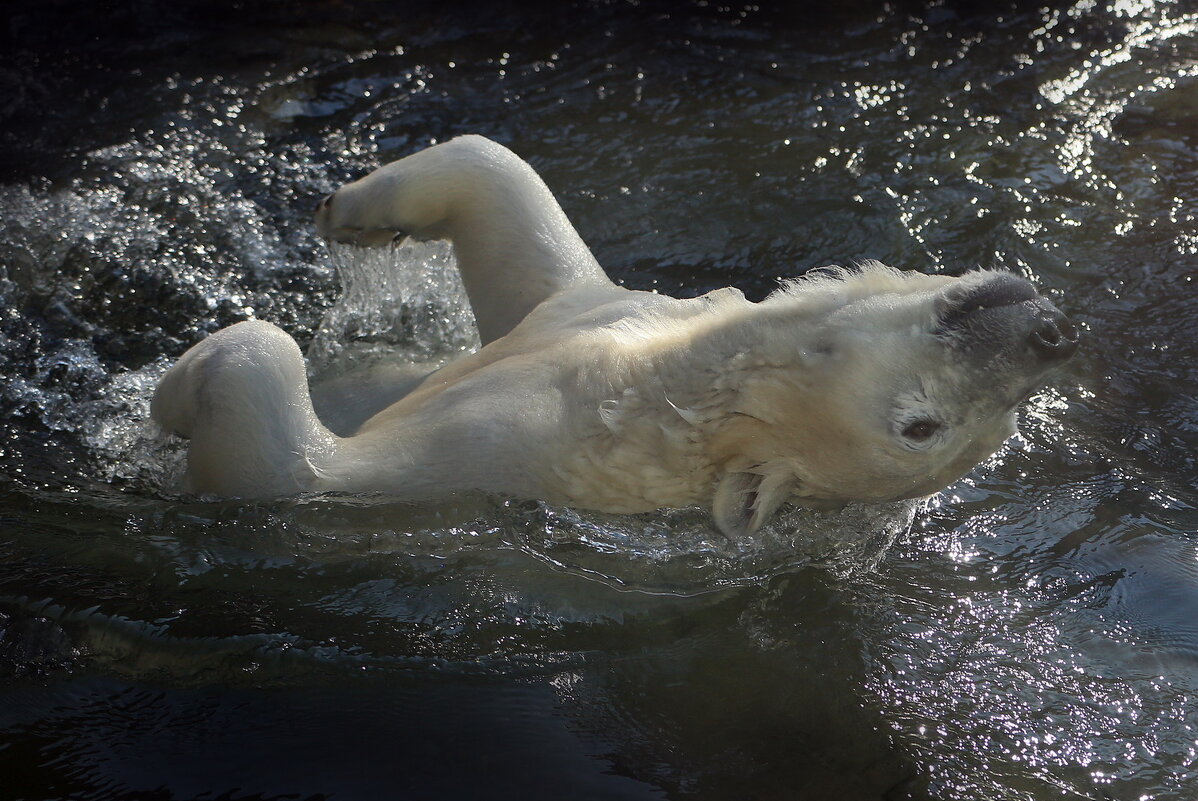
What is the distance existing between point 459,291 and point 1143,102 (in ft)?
14.4

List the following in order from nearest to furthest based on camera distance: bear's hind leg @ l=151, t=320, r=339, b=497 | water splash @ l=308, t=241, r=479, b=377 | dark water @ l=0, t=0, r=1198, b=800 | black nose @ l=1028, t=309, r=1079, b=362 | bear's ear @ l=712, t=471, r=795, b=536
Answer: black nose @ l=1028, t=309, r=1079, b=362 < dark water @ l=0, t=0, r=1198, b=800 < bear's ear @ l=712, t=471, r=795, b=536 < bear's hind leg @ l=151, t=320, r=339, b=497 < water splash @ l=308, t=241, r=479, b=377

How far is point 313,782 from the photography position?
9.46ft

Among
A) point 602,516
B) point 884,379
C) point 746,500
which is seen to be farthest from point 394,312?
point 884,379

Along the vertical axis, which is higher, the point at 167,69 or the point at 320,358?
the point at 167,69

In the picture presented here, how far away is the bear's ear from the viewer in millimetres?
3321

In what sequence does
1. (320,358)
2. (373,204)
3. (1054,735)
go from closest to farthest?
(1054,735) < (373,204) < (320,358)

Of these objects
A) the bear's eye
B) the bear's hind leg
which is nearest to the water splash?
the bear's hind leg

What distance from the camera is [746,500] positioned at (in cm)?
338

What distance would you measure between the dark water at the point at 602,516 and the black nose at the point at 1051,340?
90 centimetres

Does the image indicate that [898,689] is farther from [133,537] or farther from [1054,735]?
[133,537]

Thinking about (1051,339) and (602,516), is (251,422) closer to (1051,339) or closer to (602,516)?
(602,516)

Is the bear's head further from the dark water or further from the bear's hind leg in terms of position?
the bear's hind leg

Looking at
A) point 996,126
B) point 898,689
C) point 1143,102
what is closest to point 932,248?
point 996,126

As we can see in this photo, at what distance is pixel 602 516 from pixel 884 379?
1102 mm
